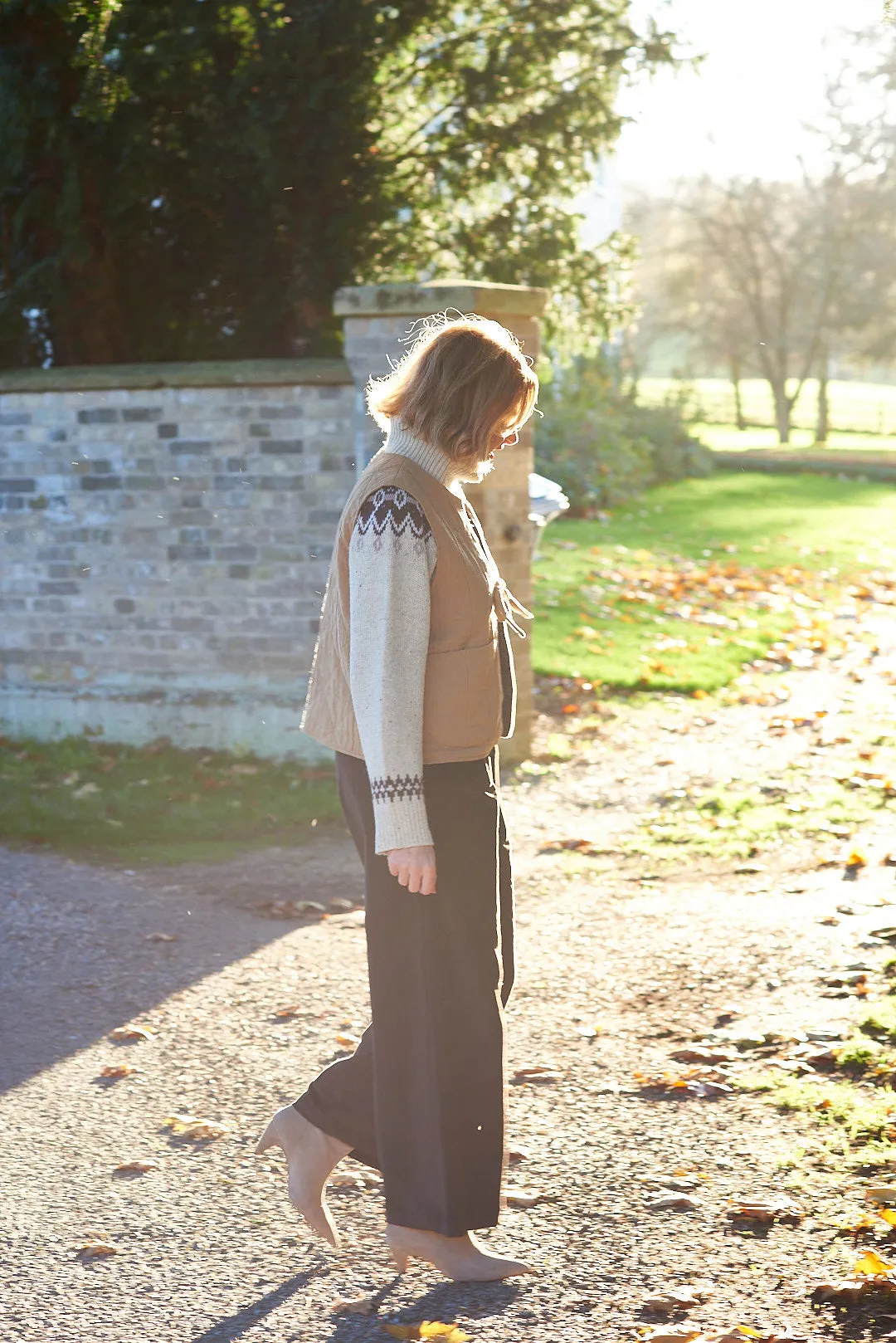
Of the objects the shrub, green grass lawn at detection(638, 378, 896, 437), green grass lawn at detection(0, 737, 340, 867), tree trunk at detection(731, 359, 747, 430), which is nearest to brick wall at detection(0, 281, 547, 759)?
green grass lawn at detection(0, 737, 340, 867)

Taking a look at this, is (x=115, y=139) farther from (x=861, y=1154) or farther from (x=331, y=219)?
(x=861, y=1154)

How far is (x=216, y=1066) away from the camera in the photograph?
183 inches

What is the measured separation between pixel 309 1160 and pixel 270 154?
6589 millimetres

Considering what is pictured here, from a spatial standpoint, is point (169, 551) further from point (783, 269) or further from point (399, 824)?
point (783, 269)

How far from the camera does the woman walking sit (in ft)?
10.4

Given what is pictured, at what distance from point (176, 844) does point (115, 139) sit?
445 centimetres

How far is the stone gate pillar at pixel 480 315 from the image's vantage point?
767cm

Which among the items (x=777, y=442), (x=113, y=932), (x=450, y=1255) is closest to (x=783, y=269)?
(x=777, y=442)

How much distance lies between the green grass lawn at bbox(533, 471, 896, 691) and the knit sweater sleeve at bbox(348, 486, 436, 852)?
741 centimetres

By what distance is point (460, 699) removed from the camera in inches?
129

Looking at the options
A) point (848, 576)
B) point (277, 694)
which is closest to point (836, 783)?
point (277, 694)

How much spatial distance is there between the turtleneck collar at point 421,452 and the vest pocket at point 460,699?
1.27 feet

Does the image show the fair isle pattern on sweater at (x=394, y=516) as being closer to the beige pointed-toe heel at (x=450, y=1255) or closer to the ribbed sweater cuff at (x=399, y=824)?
the ribbed sweater cuff at (x=399, y=824)

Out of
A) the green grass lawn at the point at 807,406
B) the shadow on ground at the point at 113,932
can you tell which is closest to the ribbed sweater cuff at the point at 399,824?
the shadow on ground at the point at 113,932
